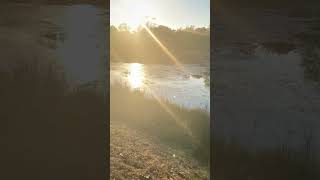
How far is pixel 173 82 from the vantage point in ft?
12.3

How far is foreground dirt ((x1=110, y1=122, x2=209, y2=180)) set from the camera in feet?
12.0

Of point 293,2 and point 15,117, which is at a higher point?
point 293,2

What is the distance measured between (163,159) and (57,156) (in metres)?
0.86

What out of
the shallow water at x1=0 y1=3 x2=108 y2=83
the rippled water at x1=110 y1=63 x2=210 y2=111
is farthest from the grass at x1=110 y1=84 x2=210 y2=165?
the shallow water at x1=0 y1=3 x2=108 y2=83

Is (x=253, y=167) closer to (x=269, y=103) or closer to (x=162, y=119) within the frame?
(x=269, y=103)

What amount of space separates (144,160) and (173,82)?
27.3 inches

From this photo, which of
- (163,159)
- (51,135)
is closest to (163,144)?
(163,159)

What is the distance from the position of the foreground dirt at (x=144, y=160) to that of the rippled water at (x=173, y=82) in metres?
0.39

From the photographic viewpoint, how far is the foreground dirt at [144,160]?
144 inches

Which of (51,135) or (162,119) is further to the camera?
(162,119)

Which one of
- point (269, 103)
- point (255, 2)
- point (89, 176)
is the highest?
point (255, 2)

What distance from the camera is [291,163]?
3.72 metres

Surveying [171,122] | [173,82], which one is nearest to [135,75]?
[173,82]

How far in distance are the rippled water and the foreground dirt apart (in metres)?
0.39
